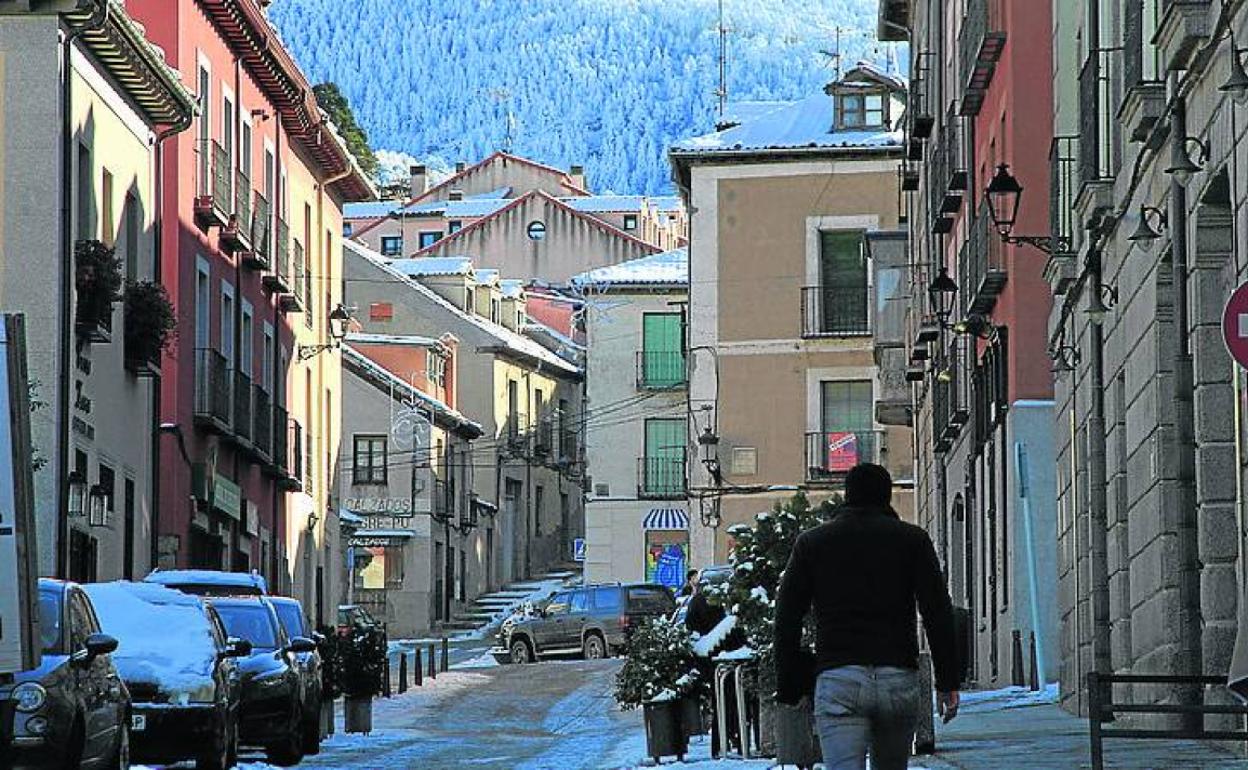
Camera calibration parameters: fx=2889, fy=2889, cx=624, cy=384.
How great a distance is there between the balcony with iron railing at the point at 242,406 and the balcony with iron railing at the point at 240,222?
183 cm

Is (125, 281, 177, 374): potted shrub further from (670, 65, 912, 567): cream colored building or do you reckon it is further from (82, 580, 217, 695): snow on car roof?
(670, 65, 912, 567): cream colored building

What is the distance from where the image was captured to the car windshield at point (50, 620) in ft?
57.6

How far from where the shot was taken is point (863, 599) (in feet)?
35.7

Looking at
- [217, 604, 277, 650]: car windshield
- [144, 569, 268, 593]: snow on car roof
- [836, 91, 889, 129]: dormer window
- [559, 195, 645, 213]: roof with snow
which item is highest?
[559, 195, 645, 213]: roof with snow

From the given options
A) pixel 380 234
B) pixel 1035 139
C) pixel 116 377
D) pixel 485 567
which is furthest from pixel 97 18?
pixel 380 234

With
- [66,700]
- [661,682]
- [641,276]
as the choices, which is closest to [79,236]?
[661,682]

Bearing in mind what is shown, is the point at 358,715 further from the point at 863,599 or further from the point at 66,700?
the point at 863,599

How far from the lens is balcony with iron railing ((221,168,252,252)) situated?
41.3 m

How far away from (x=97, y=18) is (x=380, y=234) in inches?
3251

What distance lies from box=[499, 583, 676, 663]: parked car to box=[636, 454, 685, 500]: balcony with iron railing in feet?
48.1

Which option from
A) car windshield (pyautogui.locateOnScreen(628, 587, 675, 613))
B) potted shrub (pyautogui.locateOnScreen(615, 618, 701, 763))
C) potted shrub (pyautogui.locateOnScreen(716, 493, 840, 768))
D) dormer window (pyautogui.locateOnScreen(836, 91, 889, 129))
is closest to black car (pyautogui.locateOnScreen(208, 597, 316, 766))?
potted shrub (pyautogui.locateOnScreen(615, 618, 701, 763))

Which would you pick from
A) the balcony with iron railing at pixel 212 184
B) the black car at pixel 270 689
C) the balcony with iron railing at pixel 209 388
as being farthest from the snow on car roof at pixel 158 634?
the balcony with iron railing at pixel 212 184

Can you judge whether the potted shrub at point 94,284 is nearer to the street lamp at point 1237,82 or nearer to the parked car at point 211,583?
the parked car at point 211,583

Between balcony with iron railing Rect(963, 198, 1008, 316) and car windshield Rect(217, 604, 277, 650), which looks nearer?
car windshield Rect(217, 604, 277, 650)
